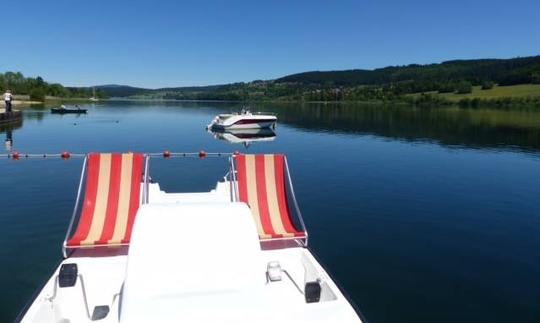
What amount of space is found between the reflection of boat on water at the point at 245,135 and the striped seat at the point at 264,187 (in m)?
41.1

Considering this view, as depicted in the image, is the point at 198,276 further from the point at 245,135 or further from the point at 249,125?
the point at 249,125

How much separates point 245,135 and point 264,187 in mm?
50042

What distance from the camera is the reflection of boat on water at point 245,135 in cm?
5684

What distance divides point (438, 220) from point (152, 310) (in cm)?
1660

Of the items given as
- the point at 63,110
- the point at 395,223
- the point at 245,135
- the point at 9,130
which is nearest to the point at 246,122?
the point at 245,135

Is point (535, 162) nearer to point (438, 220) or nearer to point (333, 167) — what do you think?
point (333, 167)

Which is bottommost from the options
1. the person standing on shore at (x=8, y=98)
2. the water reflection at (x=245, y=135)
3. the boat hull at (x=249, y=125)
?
the water reflection at (x=245, y=135)

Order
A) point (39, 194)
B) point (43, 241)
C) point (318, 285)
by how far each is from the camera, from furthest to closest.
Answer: point (39, 194) → point (43, 241) → point (318, 285)

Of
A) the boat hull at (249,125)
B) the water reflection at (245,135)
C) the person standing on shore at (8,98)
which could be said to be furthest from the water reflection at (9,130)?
the boat hull at (249,125)

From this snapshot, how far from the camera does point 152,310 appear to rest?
578 centimetres

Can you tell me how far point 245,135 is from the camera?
62938 mm

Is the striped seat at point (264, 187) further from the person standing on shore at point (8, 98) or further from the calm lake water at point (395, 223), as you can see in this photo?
the person standing on shore at point (8, 98)

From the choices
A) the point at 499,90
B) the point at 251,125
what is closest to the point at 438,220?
the point at 251,125

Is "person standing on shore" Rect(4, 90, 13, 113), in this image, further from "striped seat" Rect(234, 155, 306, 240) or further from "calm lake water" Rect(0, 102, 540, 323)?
"striped seat" Rect(234, 155, 306, 240)
